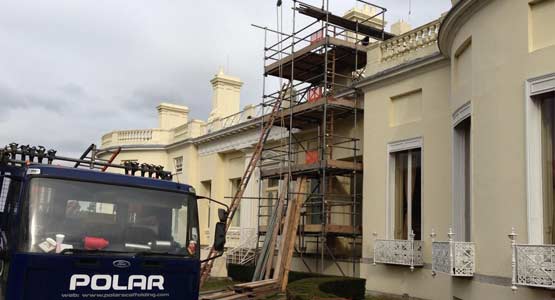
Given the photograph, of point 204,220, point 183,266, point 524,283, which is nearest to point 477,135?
point 524,283

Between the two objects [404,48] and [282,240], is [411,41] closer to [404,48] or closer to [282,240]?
[404,48]

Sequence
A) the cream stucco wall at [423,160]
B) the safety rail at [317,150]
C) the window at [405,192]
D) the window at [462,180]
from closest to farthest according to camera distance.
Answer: the window at [462,180] → the cream stucco wall at [423,160] → the window at [405,192] → the safety rail at [317,150]

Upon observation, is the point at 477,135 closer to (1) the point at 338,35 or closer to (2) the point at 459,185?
(2) the point at 459,185

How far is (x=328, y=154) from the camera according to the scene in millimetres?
19984

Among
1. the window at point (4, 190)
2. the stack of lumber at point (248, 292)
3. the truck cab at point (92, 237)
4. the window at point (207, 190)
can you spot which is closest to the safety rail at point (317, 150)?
the stack of lumber at point (248, 292)

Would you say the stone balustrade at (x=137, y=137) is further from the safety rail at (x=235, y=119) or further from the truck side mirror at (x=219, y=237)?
the truck side mirror at (x=219, y=237)

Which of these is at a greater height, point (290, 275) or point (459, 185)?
point (459, 185)

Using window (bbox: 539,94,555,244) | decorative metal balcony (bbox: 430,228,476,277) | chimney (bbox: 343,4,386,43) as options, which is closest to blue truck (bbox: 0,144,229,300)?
decorative metal balcony (bbox: 430,228,476,277)

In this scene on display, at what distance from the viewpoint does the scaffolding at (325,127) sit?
18.4 meters

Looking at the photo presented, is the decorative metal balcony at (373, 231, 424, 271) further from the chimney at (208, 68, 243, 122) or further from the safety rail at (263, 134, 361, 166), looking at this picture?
the chimney at (208, 68, 243, 122)

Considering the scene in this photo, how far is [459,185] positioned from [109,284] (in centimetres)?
839

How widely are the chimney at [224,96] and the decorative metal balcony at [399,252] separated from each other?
16.3m

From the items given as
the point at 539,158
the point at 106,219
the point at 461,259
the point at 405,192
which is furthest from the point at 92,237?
the point at 405,192

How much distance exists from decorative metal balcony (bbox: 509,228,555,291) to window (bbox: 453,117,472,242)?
9.70 feet
